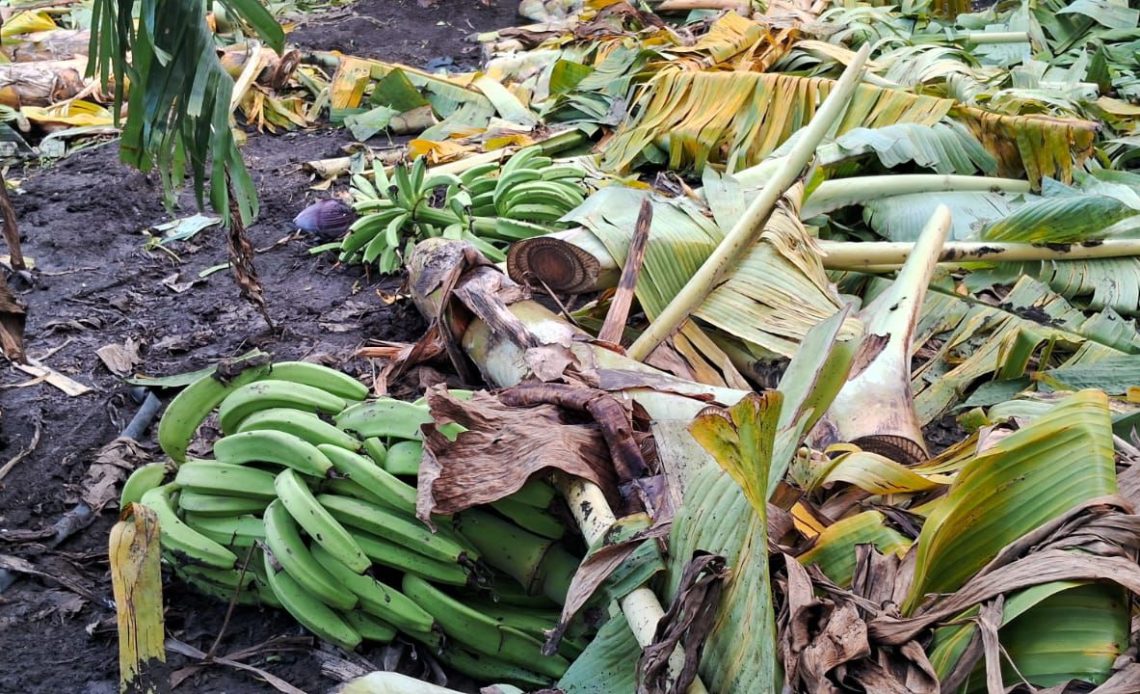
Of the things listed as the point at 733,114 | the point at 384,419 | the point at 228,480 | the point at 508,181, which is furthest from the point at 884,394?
the point at 733,114

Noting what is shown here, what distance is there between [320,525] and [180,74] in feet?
3.33

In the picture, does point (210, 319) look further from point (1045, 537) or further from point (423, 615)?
point (1045, 537)

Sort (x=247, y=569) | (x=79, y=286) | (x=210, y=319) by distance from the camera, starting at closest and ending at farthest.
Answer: (x=247, y=569) → (x=210, y=319) → (x=79, y=286)

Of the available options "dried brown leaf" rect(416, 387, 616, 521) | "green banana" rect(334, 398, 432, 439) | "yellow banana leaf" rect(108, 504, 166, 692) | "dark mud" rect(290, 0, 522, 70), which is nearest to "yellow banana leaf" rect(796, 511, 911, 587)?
"dried brown leaf" rect(416, 387, 616, 521)

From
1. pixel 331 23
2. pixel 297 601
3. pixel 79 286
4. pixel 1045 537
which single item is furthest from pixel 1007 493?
pixel 331 23

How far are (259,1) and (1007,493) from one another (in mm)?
1709

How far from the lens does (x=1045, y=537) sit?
1.29m

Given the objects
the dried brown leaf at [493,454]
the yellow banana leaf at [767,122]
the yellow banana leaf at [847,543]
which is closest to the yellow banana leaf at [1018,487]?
the yellow banana leaf at [847,543]

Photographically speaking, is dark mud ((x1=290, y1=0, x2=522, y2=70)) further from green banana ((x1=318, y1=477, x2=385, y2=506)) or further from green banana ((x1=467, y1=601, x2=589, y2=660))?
green banana ((x1=467, y1=601, x2=589, y2=660))

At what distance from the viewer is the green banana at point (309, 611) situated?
1888 mm

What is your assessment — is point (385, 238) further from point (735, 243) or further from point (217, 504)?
point (217, 504)

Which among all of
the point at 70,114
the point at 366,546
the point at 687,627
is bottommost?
the point at 70,114

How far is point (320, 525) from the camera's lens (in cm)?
183

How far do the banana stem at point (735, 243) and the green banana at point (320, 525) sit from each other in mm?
985
